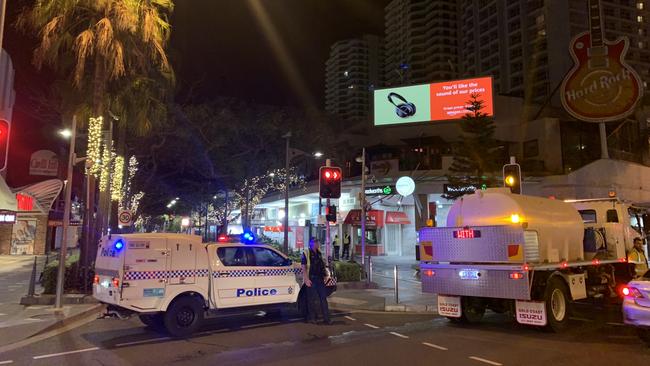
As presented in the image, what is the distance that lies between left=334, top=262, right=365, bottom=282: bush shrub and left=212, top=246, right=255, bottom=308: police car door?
685 cm

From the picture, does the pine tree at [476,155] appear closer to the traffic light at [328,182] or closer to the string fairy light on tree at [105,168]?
the traffic light at [328,182]

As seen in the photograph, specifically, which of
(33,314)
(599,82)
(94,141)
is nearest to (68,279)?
(33,314)

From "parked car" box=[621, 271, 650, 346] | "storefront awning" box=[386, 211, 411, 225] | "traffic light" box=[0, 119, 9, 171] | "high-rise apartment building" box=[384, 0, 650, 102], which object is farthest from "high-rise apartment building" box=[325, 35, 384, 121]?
"traffic light" box=[0, 119, 9, 171]

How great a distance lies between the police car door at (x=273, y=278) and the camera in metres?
11.3

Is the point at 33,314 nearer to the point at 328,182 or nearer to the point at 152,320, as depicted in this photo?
the point at 152,320

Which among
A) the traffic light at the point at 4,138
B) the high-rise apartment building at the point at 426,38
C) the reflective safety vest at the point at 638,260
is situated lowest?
the reflective safety vest at the point at 638,260

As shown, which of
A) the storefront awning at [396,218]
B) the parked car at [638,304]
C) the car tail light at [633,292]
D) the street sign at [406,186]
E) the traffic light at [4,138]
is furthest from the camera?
the storefront awning at [396,218]

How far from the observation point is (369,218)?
119ft

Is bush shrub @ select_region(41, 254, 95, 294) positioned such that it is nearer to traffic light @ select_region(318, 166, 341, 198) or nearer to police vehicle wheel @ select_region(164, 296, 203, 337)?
police vehicle wheel @ select_region(164, 296, 203, 337)

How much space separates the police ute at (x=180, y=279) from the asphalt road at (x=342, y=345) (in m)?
0.46

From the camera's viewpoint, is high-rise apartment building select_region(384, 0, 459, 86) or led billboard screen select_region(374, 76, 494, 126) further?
high-rise apartment building select_region(384, 0, 459, 86)

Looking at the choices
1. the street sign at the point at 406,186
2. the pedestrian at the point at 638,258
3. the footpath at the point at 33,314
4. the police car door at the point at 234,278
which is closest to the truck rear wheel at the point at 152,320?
the police car door at the point at 234,278

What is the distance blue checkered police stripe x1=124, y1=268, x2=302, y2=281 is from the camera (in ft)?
31.6

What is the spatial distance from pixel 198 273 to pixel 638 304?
26.4 feet
